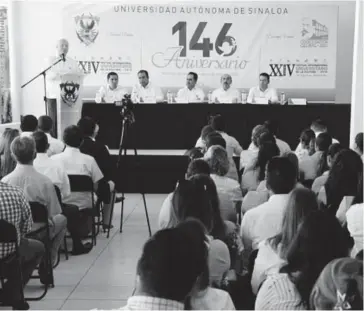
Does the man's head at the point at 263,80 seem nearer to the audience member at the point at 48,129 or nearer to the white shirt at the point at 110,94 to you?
the white shirt at the point at 110,94

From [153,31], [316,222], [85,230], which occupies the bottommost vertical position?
[85,230]

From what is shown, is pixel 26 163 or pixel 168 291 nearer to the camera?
pixel 168 291

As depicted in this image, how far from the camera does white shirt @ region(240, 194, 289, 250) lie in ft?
12.2

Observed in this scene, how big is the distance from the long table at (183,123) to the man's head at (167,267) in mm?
7321

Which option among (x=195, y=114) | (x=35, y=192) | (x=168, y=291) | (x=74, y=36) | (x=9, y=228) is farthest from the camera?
(x=74, y=36)

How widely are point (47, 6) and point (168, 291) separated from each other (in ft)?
35.8

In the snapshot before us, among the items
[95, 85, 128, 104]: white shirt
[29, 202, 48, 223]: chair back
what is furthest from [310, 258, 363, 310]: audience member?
[95, 85, 128, 104]: white shirt

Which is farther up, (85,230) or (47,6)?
(47,6)

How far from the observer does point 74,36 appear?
453 inches

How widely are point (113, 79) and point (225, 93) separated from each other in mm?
1899

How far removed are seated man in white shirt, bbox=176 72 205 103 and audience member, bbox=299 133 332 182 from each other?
181 inches

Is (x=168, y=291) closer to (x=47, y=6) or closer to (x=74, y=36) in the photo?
(x=74, y=36)

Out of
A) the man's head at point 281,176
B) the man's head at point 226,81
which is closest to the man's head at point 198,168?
the man's head at point 281,176

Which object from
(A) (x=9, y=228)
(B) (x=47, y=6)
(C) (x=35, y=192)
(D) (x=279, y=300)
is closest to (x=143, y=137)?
(B) (x=47, y=6)
